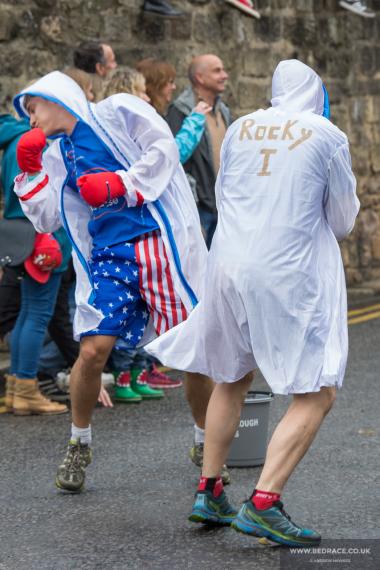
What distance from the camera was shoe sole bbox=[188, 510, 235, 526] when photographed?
16.8 ft

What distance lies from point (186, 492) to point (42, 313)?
7.11ft

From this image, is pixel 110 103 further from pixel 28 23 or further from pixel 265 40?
pixel 265 40

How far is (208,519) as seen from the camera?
203 inches

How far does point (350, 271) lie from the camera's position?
1388cm

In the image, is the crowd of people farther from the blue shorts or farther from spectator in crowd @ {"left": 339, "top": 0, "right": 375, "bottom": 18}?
spectator in crowd @ {"left": 339, "top": 0, "right": 375, "bottom": 18}

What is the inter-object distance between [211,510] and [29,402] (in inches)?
108

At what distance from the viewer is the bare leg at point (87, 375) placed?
577 centimetres

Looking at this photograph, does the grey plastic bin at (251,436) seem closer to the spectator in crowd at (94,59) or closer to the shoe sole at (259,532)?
the shoe sole at (259,532)

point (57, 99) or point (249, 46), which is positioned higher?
point (57, 99)

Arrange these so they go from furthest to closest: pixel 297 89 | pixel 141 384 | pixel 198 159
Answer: pixel 198 159
pixel 141 384
pixel 297 89

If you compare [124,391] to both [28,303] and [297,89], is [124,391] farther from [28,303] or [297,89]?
[297,89]

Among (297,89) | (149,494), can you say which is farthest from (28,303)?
(297,89)

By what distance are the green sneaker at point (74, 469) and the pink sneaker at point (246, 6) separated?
699cm

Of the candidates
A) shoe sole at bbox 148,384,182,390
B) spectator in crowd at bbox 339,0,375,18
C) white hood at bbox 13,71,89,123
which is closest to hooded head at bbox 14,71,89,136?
white hood at bbox 13,71,89,123
